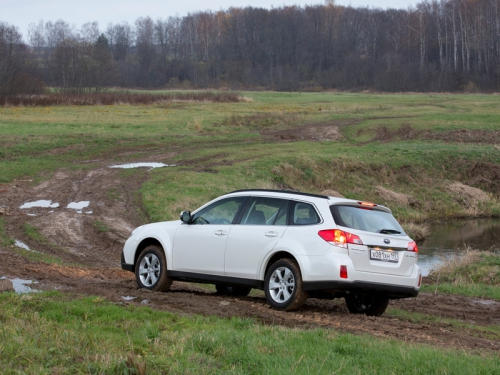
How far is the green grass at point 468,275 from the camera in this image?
15328mm

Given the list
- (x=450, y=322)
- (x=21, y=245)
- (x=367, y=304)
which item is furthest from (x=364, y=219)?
(x=21, y=245)

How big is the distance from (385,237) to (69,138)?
1208 inches

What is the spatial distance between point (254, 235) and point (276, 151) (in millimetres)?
27680

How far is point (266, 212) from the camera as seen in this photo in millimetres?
10852

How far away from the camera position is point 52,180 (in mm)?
28406

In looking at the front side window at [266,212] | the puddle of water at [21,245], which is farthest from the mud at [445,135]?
the front side window at [266,212]

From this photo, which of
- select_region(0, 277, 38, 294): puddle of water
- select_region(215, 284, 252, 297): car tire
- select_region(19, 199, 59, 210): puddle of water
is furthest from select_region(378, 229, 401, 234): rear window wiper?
select_region(19, 199, 59, 210): puddle of water

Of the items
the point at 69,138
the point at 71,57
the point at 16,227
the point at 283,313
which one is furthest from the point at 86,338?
the point at 71,57

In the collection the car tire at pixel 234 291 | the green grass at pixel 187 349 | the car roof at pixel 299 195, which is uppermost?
the car roof at pixel 299 195

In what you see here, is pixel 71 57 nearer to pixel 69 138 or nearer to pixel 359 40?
pixel 69 138

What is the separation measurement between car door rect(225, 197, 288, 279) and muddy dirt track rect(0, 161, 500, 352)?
52 cm

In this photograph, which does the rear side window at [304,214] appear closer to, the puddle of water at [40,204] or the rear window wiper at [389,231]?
the rear window wiper at [389,231]

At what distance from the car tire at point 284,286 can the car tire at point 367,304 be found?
1141 mm

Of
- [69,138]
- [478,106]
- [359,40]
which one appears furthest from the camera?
[359,40]
